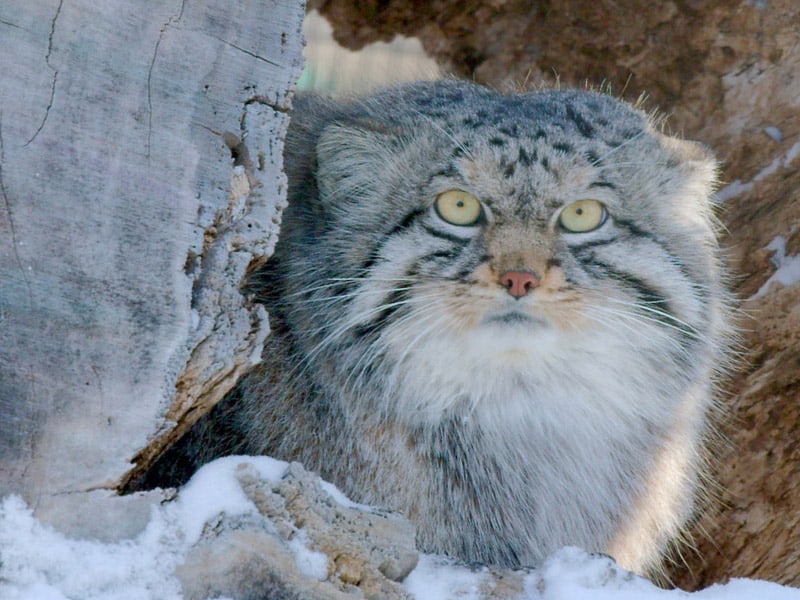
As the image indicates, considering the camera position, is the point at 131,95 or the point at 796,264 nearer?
the point at 131,95

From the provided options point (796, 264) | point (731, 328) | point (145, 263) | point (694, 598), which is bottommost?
point (694, 598)

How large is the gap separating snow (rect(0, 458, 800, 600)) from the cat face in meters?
0.72

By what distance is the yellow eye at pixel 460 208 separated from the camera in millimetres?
2967

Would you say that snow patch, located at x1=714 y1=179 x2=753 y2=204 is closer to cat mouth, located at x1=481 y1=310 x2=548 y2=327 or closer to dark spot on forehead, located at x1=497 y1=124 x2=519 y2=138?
dark spot on forehead, located at x1=497 y1=124 x2=519 y2=138

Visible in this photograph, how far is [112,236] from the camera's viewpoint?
7.06ft

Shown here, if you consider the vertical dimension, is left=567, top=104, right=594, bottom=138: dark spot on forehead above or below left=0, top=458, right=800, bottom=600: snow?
above

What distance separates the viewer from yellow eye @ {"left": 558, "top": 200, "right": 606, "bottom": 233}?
2.97 metres

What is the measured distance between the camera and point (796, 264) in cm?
412

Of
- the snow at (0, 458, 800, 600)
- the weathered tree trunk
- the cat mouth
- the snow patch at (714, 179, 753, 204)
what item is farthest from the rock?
the snow patch at (714, 179, 753, 204)

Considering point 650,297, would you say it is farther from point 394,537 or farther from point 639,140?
point 394,537

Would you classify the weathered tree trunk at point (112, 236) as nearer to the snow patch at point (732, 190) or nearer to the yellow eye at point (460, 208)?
the yellow eye at point (460, 208)

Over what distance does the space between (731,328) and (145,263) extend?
2.18 m

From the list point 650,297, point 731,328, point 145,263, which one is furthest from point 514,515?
point 145,263

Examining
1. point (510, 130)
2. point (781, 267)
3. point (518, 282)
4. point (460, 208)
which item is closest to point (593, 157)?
point (510, 130)
